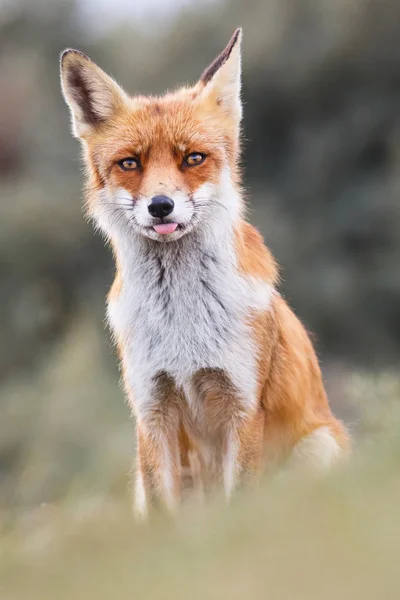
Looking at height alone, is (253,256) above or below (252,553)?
above

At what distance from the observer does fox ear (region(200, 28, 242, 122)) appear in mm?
6496

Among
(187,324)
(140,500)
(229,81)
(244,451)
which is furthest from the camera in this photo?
(140,500)

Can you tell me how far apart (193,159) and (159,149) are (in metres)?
0.24

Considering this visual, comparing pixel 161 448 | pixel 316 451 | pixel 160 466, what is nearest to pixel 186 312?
pixel 161 448

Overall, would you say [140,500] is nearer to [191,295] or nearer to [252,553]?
[191,295]

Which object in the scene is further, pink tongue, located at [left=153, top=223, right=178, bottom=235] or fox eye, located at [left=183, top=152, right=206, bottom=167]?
fox eye, located at [left=183, top=152, right=206, bottom=167]

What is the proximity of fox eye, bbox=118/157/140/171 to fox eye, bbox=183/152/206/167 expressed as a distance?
325mm

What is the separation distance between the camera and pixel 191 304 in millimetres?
6445

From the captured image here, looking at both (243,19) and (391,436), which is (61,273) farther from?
(391,436)

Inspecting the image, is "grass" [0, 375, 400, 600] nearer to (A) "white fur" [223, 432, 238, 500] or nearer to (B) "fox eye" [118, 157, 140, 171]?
(A) "white fur" [223, 432, 238, 500]

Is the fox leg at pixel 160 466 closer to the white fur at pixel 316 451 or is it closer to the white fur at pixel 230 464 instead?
the white fur at pixel 230 464

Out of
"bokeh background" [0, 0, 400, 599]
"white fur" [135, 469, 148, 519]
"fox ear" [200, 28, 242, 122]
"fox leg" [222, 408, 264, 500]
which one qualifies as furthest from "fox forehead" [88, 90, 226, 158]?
"bokeh background" [0, 0, 400, 599]

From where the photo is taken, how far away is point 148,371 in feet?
21.0

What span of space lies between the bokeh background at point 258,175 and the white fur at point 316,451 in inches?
412
